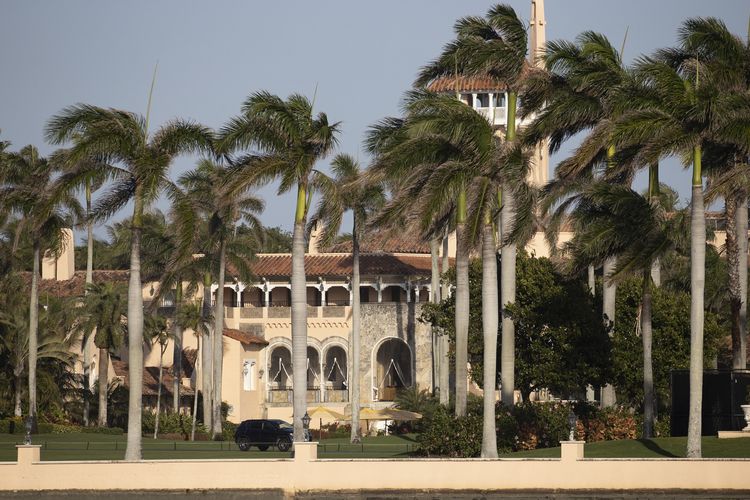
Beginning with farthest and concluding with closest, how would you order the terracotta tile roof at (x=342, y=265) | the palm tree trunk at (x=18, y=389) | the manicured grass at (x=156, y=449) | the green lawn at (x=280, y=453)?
the terracotta tile roof at (x=342, y=265) → the palm tree trunk at (x=18, y=389) → the manicured grass at (x=156, y=449) → the green lawn at (x=280, y=453)

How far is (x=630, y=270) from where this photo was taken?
39.4 m

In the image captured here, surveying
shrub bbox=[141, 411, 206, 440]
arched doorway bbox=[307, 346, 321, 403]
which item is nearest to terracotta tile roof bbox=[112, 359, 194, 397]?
shrub bbox=[141, 411, 206, 440]

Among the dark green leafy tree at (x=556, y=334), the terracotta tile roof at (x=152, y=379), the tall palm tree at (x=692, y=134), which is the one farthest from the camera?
the terracotta tile roof at (x=152, y=379)

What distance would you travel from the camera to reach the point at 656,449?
36.3m

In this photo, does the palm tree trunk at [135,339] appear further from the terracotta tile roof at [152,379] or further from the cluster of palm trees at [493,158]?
the terracotta tile roof at [152,379]

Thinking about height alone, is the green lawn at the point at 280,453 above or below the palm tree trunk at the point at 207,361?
below

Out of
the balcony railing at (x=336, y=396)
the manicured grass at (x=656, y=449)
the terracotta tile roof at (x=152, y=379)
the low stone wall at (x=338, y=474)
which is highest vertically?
the terracotta tile roof at (x=152, y=379)

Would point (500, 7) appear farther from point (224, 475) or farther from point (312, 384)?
point (312, 384)

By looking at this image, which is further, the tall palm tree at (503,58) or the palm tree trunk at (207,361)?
the palm tree trunk at (207,361)

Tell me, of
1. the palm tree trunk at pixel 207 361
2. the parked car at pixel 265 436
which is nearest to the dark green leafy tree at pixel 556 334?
the parked car at pixel 265 436

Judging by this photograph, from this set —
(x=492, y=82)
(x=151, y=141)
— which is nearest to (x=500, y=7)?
(x=492, y=82)

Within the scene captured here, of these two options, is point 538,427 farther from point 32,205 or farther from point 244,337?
point 244,337

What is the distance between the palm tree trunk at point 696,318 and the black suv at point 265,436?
22.9 meters

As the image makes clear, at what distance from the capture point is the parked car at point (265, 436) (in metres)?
53.5
